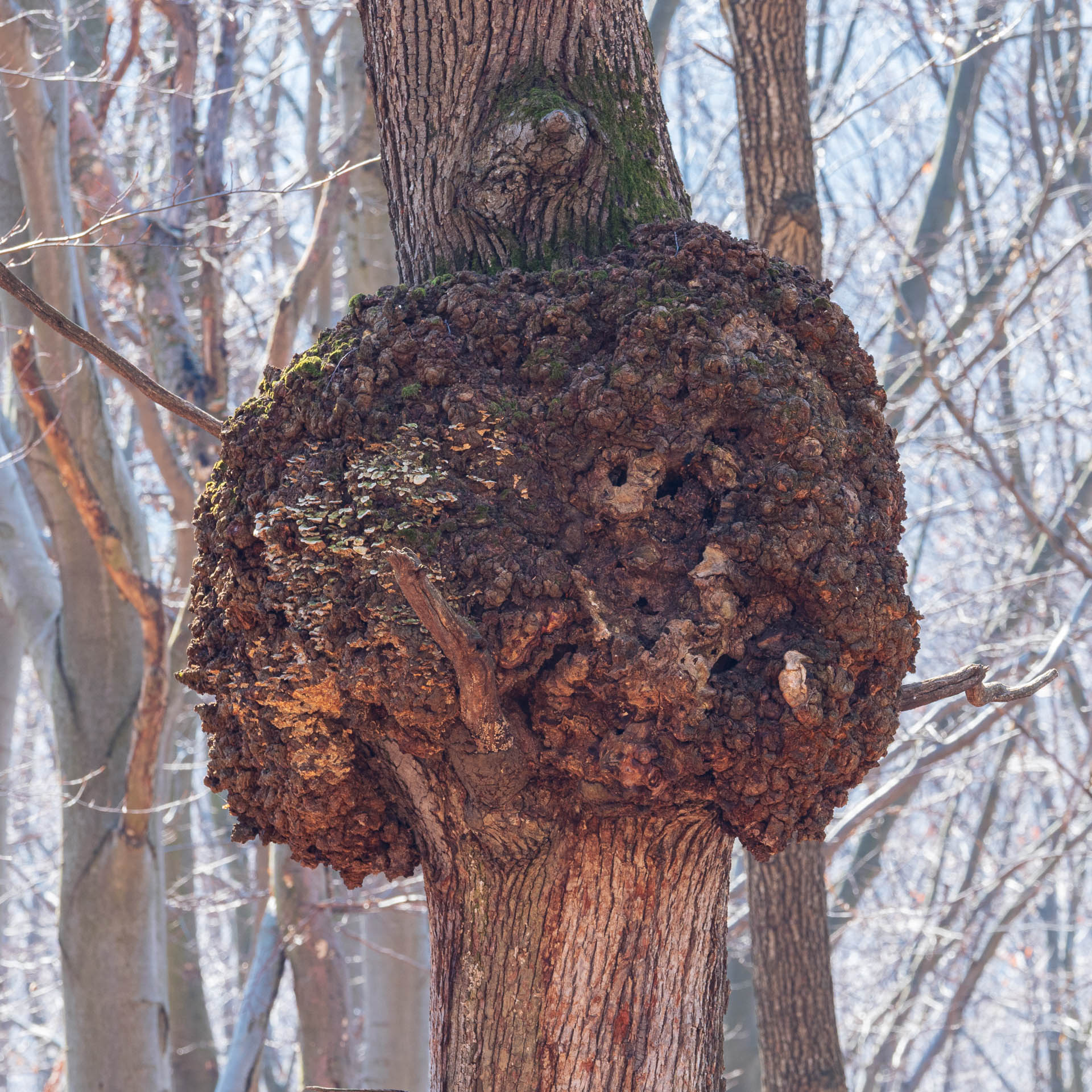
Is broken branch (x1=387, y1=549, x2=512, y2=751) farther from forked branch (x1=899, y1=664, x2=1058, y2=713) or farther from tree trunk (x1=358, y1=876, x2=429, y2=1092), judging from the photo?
tree trunk (x1=358, y1=876, x2=429, y2=1092)

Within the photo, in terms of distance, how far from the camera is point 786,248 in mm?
4145

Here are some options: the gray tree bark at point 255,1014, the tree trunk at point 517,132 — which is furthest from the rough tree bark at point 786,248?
the gray tree bark at point 255,1014

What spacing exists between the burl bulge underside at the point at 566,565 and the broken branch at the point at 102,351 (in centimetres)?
42

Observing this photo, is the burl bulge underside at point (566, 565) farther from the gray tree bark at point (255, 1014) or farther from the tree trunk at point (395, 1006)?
the tree trunk at point (395, 1006)

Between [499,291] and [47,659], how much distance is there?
371cm

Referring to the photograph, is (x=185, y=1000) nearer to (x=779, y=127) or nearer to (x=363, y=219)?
(x=363, y=219)

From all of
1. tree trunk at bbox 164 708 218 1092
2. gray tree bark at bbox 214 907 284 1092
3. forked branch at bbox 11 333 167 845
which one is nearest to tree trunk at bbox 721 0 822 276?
forked branch at bbox 11 333 167 845

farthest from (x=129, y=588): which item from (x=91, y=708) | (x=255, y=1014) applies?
(x=255, y=1014)

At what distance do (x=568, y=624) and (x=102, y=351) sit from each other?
1.19 metres

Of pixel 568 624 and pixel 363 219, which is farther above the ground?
pixel 363 219

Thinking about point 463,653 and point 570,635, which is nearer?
point 463,653

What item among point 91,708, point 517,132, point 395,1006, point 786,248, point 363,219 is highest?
point 363,219

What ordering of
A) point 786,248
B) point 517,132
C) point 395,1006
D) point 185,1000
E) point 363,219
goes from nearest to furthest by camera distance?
point 517,132 → point 786,248 → point 363,219 → point 395,1006 → point 185,1000

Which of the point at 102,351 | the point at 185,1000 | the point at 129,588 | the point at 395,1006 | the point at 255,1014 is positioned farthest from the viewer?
the point at 185,1000
